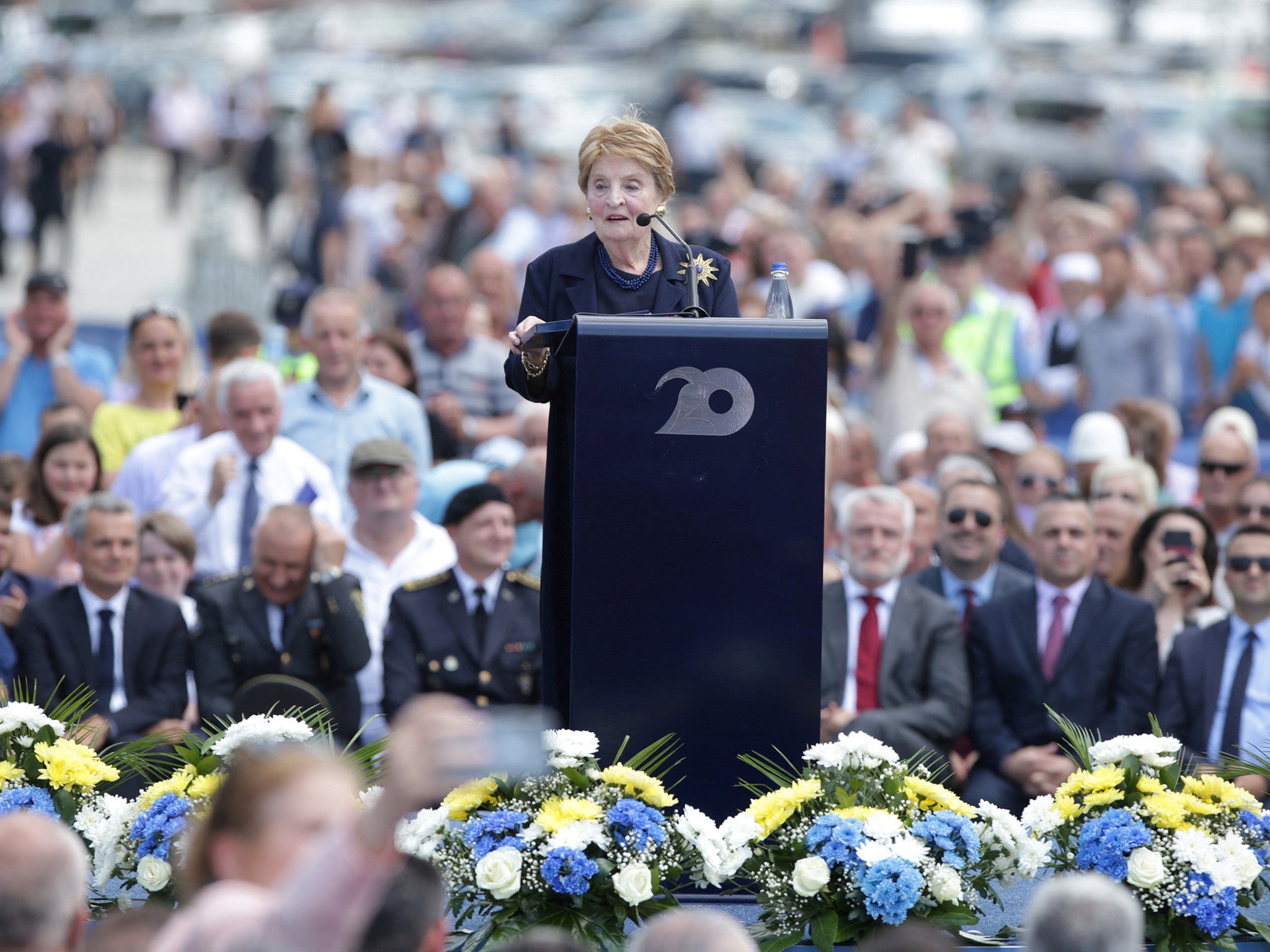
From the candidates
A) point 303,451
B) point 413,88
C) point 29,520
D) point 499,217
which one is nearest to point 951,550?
point 303,451

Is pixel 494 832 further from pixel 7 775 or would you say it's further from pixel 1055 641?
pixel 1055 641

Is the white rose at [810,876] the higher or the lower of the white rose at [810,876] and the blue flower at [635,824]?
the lower

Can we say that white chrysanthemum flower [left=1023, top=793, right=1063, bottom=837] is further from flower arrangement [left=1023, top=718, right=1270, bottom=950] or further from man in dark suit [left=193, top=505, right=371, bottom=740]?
man in dark suit [left=193, top=505, right=371, bottom=740]

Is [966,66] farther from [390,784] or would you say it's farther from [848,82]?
[390,784]

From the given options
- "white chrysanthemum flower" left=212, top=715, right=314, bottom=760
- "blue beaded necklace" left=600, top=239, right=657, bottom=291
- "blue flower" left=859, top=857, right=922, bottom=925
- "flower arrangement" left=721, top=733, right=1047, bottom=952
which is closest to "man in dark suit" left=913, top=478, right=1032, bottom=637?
"flower arrangement" left=721, top=733, right=1047, bottom=952

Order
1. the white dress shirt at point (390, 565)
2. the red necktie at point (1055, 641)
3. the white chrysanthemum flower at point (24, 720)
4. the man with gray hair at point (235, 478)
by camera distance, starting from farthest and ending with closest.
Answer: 1. the man with gray hair at point (235, 478)
2. the white dress shirt at point (390, 565)
3. the red necktie at point (1055, 641)
4. the white chrysanthemum flower at point (24, 720)

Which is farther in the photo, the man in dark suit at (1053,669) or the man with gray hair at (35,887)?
the man in dark suit at (1053,669)

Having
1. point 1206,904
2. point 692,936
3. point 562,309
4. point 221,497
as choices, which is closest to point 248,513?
point 221,497

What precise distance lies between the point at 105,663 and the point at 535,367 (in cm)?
291

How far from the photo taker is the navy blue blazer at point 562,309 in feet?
16.6

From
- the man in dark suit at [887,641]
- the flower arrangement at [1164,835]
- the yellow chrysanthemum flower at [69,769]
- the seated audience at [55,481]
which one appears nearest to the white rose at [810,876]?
the flower arrangement at [1164,835]

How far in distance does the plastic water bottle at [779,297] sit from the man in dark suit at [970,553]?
8.77 ft

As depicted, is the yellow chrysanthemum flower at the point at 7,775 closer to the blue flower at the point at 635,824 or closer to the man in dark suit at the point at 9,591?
the blue flower at the point at 635,824

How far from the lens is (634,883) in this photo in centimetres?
467
